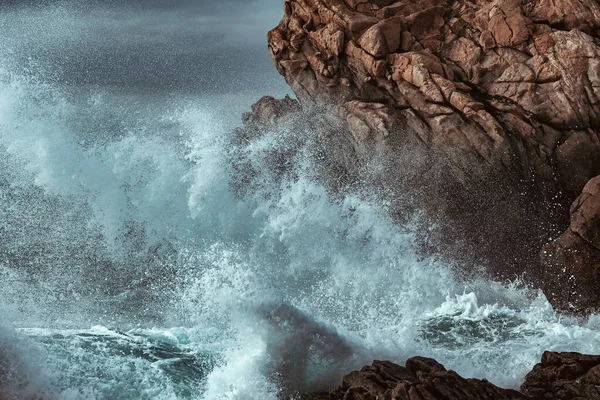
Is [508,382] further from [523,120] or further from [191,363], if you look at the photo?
[523,120]

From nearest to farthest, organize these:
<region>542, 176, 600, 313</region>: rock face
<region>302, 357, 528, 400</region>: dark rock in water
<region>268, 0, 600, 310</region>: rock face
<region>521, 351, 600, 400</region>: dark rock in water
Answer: <region>302, 357, 528, 400</region>: dark rock in water
<region>521, 351, 600, 400</region>: dark rock in water
<region>542, 176, 600, 313</region>: rock face
<region>268, 0, 600, 310</region>: rock face

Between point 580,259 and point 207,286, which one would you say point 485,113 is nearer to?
point 580,259

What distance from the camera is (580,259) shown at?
658 inches

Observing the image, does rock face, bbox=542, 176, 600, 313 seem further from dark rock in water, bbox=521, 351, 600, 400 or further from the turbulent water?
dark rock in water, bbox=521, 351, 600, 400

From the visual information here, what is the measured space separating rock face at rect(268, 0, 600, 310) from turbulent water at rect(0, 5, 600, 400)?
1.77m

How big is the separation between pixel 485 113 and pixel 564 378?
35.1 feet

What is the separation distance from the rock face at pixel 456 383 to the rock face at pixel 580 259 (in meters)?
6.76

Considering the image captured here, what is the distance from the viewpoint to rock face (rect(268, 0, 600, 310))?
1908cm

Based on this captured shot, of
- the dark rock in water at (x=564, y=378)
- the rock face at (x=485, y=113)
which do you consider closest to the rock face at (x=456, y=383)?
the dark rock in water at (x=564, y=378)

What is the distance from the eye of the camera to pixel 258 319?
12641 millimetres

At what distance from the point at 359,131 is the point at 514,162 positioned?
16.7 ft

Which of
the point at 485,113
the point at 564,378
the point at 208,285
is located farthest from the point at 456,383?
the point at 485,113

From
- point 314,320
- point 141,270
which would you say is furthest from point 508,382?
point 141,270

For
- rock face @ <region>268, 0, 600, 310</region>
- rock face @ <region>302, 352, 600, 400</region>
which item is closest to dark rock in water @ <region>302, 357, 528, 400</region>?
rock face @ <region>302, 352, 600, 400</region>
